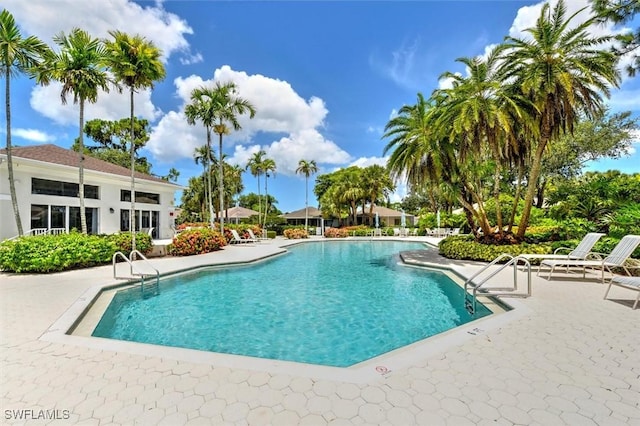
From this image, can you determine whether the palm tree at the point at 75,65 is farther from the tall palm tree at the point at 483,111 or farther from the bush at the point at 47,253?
the tall palm tree at the point at 483,111

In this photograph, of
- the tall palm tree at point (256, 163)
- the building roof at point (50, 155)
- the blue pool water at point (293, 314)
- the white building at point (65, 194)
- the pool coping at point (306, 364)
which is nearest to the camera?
the pool coping at point (306, 364)

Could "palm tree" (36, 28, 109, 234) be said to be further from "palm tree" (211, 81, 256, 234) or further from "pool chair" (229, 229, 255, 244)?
"pool chair" (229, 229, 255, 244)

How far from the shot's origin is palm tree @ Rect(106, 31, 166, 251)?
480 inches

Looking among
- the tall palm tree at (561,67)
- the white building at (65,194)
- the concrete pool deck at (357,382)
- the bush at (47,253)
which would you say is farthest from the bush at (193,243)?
the tall palm tree at (561,67)

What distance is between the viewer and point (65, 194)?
15688 mm

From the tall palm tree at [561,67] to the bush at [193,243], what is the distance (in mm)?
15854

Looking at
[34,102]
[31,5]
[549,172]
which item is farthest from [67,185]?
[549,172]

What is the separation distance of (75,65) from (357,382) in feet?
49.4

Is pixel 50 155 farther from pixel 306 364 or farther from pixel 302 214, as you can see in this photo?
pixel 302 214

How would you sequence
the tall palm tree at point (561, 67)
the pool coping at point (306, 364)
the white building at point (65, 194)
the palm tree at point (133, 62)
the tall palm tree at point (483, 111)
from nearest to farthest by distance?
the pool coping at point (306, 364) → the tall palm tree at point (561, 67) → the tall palm tree at point (483, 111) → the palm tree at point (133, 62) → the white building at point (65, 194)

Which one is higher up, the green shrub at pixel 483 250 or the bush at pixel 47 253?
the bush at pixel 47 253

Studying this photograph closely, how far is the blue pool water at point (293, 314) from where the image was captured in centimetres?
526

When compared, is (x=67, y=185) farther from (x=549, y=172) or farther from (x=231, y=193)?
(x=549, y=172)

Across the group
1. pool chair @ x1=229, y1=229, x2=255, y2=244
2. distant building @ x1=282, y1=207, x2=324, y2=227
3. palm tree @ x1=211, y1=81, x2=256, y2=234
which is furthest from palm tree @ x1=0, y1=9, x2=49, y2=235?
distant building @ x1=282, y1=207, x2=324, y2=227
